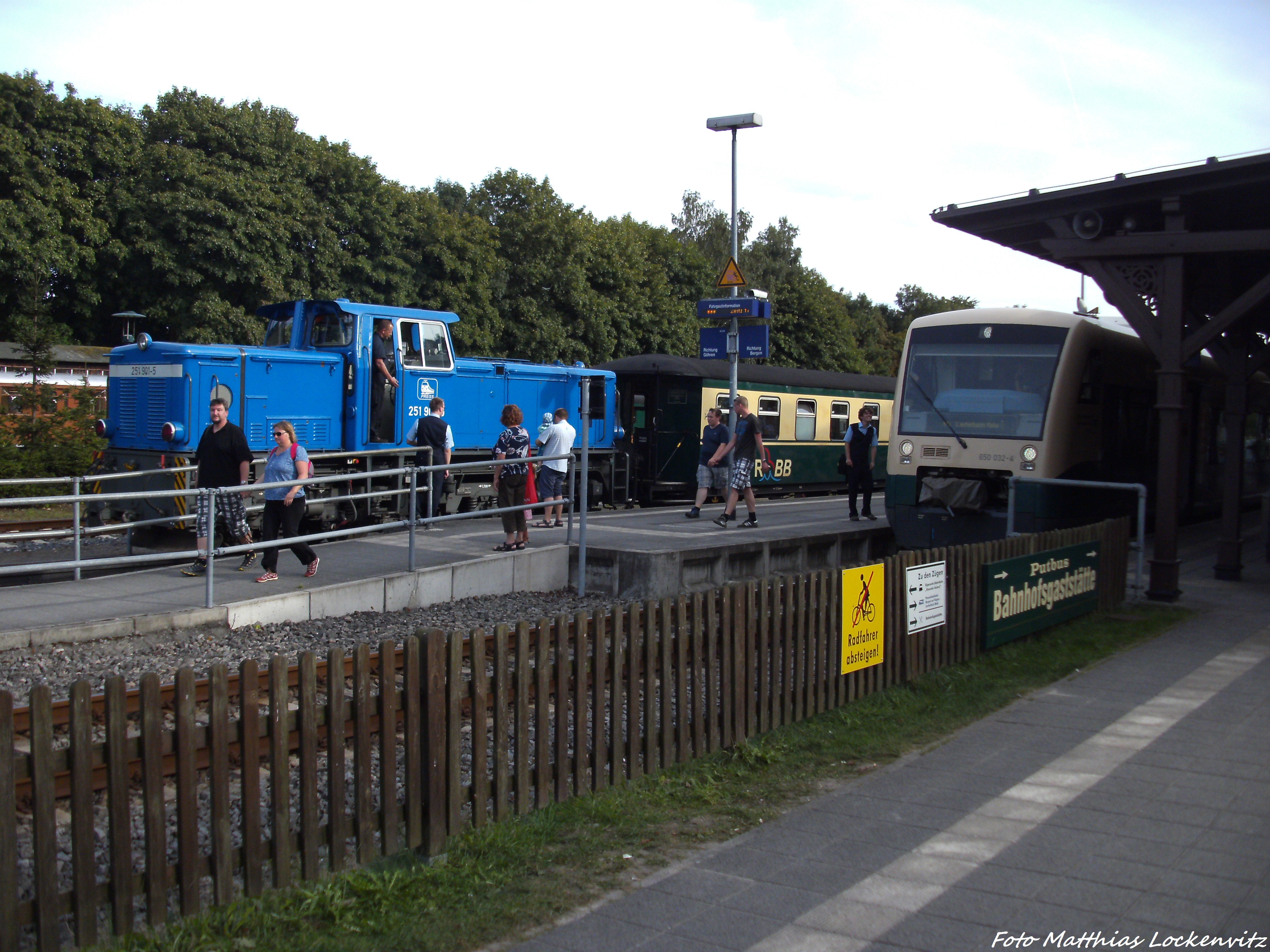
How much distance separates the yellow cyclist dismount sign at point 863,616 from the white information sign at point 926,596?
1.03ft

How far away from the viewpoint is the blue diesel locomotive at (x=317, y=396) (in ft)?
45.0

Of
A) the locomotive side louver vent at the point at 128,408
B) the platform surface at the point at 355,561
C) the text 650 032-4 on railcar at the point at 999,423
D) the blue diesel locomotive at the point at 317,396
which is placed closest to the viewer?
the platform surface at the point at 355,561

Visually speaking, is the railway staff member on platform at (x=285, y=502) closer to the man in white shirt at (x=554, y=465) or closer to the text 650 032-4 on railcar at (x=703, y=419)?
the man in white shirt at (x=554, y=465)

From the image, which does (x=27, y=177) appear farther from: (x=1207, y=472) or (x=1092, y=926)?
(x=1092, y=926)

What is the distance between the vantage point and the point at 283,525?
34.9 ft

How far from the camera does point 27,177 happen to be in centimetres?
3431

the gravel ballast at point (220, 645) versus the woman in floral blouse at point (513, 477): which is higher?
the woman in floral blouse at point (513, 477)

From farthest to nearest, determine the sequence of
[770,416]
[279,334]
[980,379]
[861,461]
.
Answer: [770,416] < [861,461] < [279,334] < [980,379]

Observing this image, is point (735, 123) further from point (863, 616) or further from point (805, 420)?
point (863, 616)

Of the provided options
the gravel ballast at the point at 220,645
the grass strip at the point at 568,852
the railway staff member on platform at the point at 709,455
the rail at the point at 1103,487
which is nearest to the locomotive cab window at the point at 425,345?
the railway staff member on platform at the point at 709,455

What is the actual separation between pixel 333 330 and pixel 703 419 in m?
8.76

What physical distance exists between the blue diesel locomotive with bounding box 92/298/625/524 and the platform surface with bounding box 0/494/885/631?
1151 mm

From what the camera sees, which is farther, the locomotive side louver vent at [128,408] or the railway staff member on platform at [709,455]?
the railway staff member on platform at [709,455]

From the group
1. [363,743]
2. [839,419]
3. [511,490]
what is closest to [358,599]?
[511,490]
